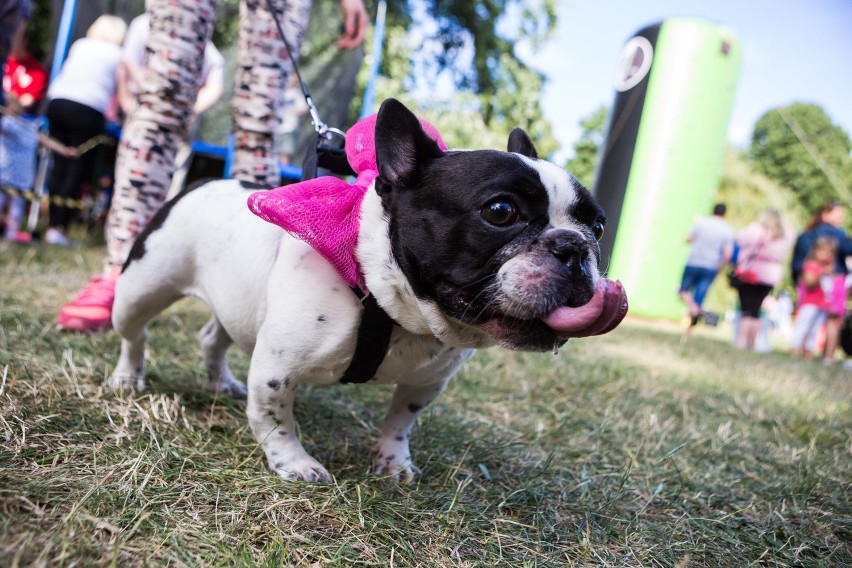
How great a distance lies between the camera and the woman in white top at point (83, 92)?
529 centimetres

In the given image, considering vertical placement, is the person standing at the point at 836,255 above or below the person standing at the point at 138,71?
below

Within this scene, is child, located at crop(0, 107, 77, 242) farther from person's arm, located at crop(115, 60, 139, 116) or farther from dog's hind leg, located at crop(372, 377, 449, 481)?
dog's hind leg, located at crop(372, 377, 449, 481)

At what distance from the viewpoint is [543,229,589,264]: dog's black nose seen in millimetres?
1298

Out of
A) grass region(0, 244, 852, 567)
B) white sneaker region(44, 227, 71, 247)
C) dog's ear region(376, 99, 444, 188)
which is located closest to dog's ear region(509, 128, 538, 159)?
dog's ear region(376, 99, 444, 188)

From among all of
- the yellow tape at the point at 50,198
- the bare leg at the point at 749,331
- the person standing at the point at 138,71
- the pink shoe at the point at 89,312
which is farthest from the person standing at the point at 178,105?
the bare leg at the point at 749,331

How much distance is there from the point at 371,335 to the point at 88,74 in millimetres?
5137

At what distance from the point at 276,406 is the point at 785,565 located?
127 cm

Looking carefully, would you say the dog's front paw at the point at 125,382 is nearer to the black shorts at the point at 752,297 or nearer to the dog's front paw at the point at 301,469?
the dog's front paw at the point at 301,469

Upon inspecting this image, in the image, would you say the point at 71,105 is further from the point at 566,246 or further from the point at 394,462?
the point at 566,246

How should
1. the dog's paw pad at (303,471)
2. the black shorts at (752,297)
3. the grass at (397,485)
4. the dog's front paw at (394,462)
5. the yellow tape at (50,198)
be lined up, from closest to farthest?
the grass at (397,485) → the dog's paw pad at (303,471) → the dog's front paw at (394,462) → the yellow tape at (50,198) → the black shorts at (752,297)

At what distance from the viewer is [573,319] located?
48.9 inches

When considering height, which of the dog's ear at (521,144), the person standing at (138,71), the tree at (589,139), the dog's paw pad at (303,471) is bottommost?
the dog's paw pad at (303,471)

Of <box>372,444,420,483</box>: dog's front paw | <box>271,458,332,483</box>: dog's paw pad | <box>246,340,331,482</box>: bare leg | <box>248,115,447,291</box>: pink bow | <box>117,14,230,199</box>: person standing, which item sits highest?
<box>117,14,230,199</box>: person standing

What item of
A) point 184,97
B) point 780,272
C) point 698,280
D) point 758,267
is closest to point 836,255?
point 780,272
